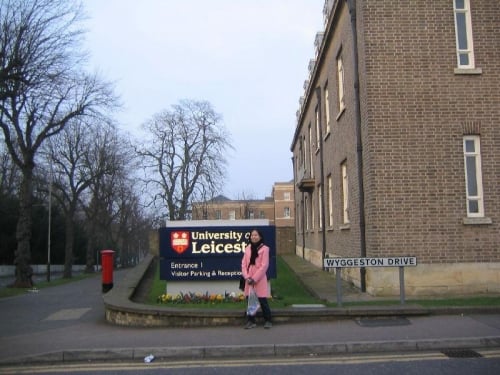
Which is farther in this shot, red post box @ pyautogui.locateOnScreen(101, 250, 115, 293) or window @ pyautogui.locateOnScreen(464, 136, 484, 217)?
red post box @ pyautogui.locateOnScreen(101, 250, 115, 293)

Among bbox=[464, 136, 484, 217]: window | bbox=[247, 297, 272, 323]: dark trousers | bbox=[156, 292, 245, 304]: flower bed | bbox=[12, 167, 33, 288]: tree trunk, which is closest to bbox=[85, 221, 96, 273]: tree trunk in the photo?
bbox=[12, 167, 33, 288]: tree trunk

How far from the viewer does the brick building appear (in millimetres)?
12836

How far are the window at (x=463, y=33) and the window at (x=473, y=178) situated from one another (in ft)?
6.61

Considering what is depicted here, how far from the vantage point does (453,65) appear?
13383 mm

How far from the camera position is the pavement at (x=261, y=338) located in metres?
7.99

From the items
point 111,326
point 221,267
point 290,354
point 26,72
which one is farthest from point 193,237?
point 26,72

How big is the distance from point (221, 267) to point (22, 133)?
67.2 ft

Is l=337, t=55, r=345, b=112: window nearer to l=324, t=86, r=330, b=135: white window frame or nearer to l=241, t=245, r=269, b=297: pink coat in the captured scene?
l=324, t=86, r=330, b=135: white window frame

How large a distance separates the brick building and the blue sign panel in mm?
3278

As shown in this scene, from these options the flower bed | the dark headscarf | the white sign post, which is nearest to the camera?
the dark headscarf

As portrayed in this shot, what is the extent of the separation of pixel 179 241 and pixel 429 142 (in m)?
6.46

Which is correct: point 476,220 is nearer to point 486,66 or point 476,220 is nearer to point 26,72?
point 486,66

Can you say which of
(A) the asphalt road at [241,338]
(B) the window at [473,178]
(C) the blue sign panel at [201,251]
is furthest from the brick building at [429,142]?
(C) the blue sign panel at [201,251]

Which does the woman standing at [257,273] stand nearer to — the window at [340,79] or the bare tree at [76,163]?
the window at [340,79]
